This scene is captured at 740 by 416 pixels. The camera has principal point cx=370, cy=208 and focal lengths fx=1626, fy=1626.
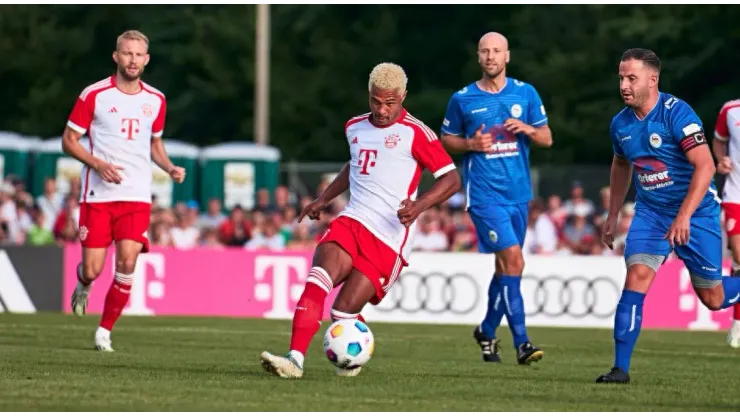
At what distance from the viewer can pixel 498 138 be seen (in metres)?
13.6

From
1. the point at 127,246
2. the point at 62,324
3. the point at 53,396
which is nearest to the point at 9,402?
the point at 53,396

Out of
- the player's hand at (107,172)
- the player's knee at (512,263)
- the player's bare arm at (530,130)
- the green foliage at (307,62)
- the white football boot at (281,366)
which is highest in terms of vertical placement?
the green foliage at (307,62)

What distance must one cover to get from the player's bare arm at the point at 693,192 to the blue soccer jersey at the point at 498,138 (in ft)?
9.51

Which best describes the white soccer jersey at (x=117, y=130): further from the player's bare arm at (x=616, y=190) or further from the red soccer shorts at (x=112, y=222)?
the player's bare arm at (x=616, y=190)

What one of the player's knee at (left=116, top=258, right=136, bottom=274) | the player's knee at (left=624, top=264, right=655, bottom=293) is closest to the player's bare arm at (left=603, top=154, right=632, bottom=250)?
the player's knee at (left=624, top=264, right=655, bottom=293)

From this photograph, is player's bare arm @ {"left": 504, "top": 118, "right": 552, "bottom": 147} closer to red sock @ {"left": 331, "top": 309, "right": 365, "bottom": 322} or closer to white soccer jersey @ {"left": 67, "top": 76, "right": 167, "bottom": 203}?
red sock @ {"left": 331, "top": 309, "right": 365, "bottom": 322}

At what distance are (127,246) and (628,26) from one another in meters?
A: 30.5

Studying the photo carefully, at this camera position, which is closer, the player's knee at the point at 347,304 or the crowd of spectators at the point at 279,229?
the player's knee at the point at 347,304

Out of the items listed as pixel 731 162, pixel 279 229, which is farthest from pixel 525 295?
pixel 731 162

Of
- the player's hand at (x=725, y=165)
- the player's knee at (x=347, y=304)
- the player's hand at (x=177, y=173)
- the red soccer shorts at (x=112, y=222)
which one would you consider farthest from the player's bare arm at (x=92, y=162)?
the player's hand at (x=725, y=165)

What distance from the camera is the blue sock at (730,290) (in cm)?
1191

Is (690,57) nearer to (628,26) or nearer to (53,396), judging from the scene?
(628,26)

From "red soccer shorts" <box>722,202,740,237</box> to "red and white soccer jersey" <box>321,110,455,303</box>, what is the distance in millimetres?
4652

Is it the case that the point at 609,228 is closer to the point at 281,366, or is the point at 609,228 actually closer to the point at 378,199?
the point at 378,199
